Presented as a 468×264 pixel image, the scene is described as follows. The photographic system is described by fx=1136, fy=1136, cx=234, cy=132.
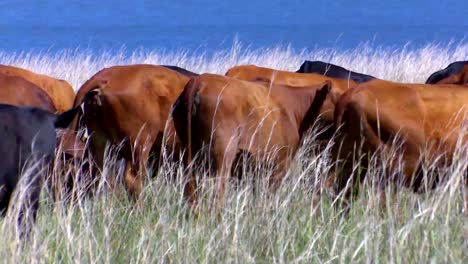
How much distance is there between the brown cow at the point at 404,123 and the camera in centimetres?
777

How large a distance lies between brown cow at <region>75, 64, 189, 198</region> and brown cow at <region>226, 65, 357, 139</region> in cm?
105

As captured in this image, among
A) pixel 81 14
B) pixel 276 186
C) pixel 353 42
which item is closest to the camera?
pixel 276 186

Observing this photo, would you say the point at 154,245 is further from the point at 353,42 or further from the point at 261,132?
the point at 353,42

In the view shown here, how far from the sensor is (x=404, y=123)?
7.86 meters

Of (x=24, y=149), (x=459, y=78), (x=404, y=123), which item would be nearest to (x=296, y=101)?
(x=404, y=123)

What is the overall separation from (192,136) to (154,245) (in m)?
2.37

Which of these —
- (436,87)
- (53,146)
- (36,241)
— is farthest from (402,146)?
(36,241)

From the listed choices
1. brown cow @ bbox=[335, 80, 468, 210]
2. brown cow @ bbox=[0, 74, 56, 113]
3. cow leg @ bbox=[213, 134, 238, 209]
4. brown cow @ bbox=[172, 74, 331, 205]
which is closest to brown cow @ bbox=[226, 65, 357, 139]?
brown cow @ bbox=[172, 74, 331, 205]

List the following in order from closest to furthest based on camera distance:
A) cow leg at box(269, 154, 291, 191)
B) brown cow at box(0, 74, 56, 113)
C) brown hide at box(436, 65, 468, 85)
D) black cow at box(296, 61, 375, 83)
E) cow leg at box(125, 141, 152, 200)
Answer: cow leg at box(269, 154, 291, 191), cow leg at box(125, 141, 152, 200), brown cow at box(0, 74, 56, 113), brown hide at box(436, 65, 468, 85), black cow at box(296, 61, 375, 83)

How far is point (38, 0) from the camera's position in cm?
6981

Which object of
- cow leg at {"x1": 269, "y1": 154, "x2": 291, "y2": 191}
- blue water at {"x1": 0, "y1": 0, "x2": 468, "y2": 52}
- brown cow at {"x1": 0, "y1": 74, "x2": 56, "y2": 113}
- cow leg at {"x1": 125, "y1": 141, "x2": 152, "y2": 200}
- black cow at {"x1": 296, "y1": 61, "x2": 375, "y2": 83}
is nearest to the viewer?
cow leg at {"x1": 269, "y1": 154, "x2": 291, "y2": 191}

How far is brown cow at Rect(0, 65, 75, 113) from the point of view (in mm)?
10992

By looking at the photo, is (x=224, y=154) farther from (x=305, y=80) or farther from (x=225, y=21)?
(x=225, y=21)

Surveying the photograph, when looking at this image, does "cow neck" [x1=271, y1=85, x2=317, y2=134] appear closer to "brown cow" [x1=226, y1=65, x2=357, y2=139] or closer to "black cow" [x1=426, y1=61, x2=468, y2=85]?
"brown cow" [x1=226, y1=65, x2=357, y2=139]
